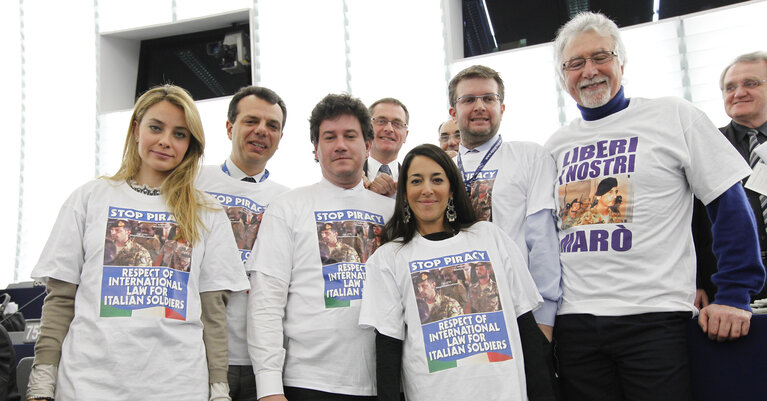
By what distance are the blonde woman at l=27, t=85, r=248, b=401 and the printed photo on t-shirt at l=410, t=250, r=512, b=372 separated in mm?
627

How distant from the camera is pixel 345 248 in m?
1.95

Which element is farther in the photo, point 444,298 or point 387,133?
point 387,133

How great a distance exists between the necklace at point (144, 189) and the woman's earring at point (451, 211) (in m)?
0.97

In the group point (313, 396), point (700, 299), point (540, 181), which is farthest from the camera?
point (540, 181)

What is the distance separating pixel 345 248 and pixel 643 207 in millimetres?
982

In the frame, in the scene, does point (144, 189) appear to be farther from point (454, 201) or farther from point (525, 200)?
point (525, 200)

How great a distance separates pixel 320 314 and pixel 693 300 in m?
1.18

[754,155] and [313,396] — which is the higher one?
[754,155]

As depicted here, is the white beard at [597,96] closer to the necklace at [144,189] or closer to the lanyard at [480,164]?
the lanyard at [480,164]

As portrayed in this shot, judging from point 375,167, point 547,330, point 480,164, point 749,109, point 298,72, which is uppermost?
point 298,72

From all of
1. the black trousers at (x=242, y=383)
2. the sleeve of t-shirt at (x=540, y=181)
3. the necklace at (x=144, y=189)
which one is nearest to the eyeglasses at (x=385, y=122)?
the sleeve of t-shirt at (x=540, y=181)

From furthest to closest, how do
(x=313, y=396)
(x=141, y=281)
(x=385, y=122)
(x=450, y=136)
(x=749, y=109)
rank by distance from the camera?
(x=450, y=136), (x=385, y=122), (x=749, y=109), (x=313, y=396), (x=141, y=281)

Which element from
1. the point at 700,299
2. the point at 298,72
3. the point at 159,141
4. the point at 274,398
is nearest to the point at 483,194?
the point at 700,299

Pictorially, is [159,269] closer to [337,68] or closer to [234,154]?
[234,154]
